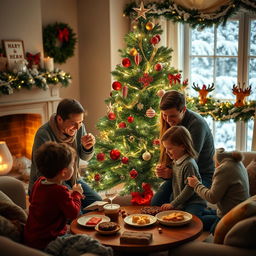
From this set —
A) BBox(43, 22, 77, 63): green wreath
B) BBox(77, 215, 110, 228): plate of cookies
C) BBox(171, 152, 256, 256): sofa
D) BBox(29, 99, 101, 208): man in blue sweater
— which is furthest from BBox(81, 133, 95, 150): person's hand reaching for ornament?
BBox(43, 22, 77, 63): green wreath

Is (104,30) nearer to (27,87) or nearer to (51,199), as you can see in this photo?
(27,87)

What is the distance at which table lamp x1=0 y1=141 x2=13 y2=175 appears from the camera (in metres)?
5.01

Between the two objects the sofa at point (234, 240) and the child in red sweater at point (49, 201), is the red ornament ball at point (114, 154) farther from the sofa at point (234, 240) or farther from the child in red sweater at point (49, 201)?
the sofa at point (234, 240)

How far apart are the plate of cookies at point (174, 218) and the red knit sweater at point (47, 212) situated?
0.56 meters

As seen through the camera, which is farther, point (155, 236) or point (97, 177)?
point (97, 177)

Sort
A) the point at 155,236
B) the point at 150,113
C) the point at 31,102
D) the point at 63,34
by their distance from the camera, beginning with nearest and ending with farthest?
1. the point at 155,236
2. the point at 150,113
3. the point at 31,102
4. the point at 63,34

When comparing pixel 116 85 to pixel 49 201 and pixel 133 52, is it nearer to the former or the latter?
pixel 133 52

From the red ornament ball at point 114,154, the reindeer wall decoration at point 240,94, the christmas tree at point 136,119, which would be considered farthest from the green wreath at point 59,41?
the reindeer wall decoration at point 240,94

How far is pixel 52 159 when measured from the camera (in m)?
2.54

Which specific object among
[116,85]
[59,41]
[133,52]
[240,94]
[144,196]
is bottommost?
[144,196]

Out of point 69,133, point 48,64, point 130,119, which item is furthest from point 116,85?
point 48,64

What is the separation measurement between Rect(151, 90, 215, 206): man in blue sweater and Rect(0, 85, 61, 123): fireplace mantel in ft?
7.48

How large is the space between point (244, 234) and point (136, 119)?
2098 millimetres

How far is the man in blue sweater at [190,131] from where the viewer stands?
3359 mm
